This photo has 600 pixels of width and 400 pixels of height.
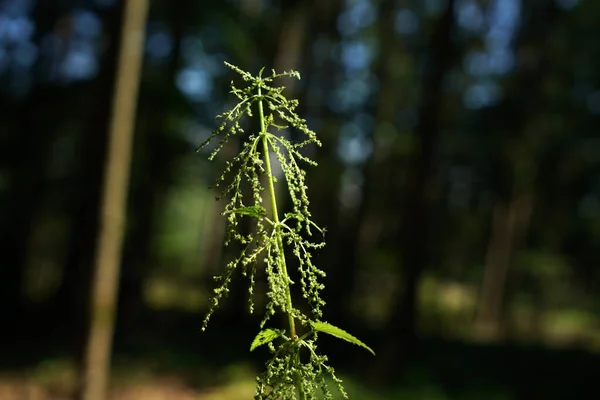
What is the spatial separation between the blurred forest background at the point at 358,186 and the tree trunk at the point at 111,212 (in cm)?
10

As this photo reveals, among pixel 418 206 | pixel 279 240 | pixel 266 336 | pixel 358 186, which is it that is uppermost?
pixel 358 186

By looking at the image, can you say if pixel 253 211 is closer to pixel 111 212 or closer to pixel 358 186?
pixel 111 212

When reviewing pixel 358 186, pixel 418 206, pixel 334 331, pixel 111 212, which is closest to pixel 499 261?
pixel 358 186

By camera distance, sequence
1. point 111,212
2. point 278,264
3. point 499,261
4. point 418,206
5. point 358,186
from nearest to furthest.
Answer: point 278,264
point 111,212
point 418,206
point 358,186
point 499,261

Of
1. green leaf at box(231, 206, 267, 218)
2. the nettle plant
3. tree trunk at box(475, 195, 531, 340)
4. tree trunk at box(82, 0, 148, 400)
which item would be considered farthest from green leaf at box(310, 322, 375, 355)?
tree trunk at box(475, 195, 531, 340)

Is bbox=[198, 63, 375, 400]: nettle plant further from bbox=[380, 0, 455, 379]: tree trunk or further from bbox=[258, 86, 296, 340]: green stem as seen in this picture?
bbox=[380, 0, 455, 379]: tree trunk

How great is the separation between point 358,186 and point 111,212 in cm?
1194

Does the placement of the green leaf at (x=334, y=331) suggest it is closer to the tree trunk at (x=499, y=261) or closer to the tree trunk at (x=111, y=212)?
the tree trunk at (x=111, y=212)

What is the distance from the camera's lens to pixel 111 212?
5137mm

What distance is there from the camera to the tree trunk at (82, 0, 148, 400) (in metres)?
5.11

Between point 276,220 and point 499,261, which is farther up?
point 276,220

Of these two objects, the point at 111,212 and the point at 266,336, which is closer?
the point at 266,336

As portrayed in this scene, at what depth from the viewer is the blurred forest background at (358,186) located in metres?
10.1

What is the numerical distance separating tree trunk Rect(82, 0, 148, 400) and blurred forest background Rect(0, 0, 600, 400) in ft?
0.32
